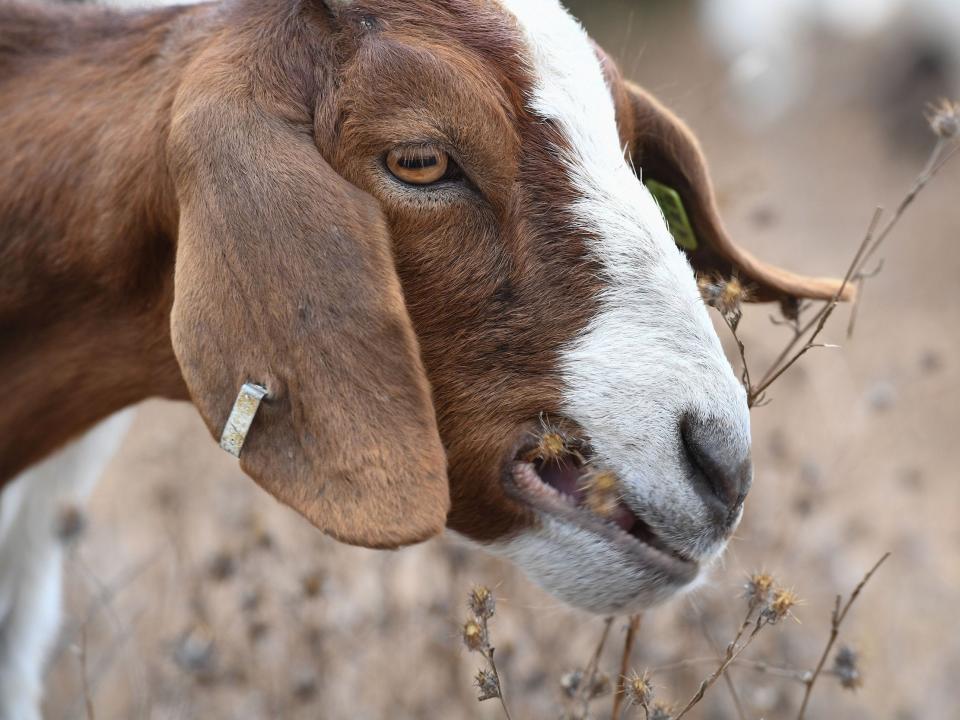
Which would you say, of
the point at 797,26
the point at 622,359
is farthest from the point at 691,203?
the point at 797,26

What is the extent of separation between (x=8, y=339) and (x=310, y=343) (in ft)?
3.35

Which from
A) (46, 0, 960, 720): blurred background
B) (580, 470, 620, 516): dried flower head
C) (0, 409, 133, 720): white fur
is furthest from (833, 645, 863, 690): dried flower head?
(0, 409, 133, 720): white fur

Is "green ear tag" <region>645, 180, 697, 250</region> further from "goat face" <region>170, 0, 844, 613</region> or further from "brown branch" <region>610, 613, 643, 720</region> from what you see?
"brown branch" <region>610, 613, 643, 720</region>

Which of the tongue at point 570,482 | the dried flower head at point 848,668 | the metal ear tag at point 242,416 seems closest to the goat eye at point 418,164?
the metal ear tag at point 242,416

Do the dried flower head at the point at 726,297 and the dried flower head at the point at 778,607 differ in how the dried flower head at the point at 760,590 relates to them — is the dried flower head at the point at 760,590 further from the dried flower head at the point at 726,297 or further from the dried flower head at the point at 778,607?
the dried flower head at the point at 726,297

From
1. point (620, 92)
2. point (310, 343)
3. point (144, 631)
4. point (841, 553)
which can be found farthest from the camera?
point (841, 553)

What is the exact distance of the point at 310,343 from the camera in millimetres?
1933

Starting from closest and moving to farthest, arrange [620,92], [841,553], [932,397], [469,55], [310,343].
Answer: [310,343]
[469,55]
[620,92]
[841,553]
[932,397]

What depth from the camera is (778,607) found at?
6.54ft

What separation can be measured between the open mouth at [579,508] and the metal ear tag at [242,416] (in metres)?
0.53

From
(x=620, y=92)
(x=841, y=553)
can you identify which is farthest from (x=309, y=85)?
(x=841, y=553)

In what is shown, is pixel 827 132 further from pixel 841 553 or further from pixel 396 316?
pixel 396 316

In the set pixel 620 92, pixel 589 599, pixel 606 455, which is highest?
pixel 620 92

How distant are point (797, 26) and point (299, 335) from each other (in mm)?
11900
